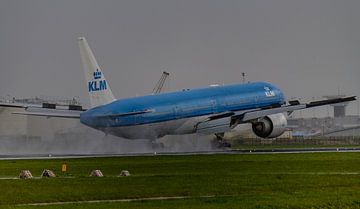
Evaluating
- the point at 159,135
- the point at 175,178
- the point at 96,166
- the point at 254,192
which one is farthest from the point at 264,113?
the point at 254,192

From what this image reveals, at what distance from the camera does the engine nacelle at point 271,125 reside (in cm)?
10138

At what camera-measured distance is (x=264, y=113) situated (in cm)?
10075

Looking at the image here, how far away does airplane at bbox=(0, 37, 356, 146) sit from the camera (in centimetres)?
9431

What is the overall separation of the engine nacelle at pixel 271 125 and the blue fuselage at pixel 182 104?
179 inches

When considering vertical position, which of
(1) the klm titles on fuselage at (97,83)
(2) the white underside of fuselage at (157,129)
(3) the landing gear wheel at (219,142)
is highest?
(1) the klm titles on fuselage at (97,83)

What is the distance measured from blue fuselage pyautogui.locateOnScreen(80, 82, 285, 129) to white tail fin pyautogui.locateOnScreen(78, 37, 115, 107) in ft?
8.46

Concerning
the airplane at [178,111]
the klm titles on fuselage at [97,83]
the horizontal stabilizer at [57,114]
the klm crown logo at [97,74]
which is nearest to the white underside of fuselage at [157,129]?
the airplane at [178,111]

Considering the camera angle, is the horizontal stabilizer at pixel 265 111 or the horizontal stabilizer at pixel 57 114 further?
the horizontal stabilizer at pixel 265 111

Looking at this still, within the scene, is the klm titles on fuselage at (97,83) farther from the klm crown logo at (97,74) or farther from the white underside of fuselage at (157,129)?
the white underside of fuselage at (157,129)

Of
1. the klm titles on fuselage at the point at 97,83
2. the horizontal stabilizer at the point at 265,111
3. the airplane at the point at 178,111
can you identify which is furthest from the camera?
the horizontal stabilizer at the point at 265,111

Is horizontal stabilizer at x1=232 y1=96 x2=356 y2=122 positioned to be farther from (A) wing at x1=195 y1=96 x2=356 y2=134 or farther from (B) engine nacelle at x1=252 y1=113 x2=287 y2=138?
(B) engine nacelle at x1=252 y1=113 x2=287 y2=138

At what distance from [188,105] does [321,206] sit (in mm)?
66615

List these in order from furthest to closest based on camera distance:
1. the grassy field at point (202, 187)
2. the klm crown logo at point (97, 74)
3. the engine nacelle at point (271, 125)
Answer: the engine nacelle at point (271, 125), the klm crown logo at point (97, 74), the grassy field at point (202, 187)

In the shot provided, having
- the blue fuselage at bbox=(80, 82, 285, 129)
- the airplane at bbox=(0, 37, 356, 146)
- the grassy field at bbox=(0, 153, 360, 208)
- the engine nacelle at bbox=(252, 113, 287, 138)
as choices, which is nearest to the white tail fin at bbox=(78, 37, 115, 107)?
the airplane at bbox=(0, 37, 356, 146)
